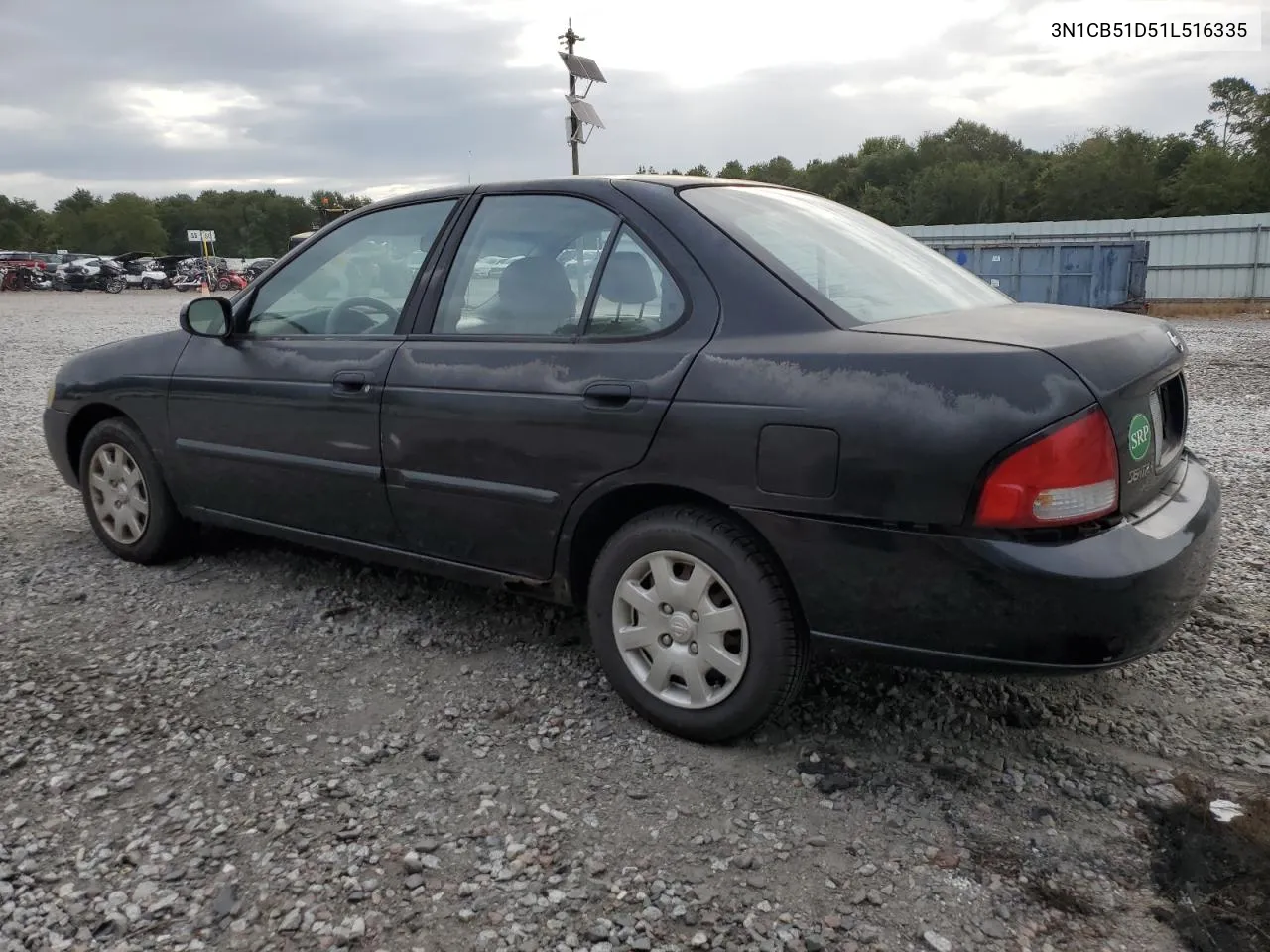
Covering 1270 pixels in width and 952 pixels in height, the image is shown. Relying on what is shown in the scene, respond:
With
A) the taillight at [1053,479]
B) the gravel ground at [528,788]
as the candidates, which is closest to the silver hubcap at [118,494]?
the gravel ground at [528,788]

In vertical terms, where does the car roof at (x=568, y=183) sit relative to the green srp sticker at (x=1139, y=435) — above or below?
above

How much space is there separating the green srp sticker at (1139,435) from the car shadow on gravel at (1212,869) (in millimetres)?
917

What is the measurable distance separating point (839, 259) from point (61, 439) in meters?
3.77

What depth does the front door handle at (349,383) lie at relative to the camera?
346cm

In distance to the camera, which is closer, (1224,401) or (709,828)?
(709,828)

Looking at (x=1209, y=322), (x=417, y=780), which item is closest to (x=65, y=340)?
(x=417, y=780)

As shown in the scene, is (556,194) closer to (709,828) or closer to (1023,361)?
(1023,361)

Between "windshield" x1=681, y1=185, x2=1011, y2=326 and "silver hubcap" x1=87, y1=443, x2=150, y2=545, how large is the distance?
289 cm

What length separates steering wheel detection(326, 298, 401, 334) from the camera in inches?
141

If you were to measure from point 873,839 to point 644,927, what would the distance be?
645 mm

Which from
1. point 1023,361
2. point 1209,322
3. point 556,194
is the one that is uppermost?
point 556,194

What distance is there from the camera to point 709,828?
251 centimetres

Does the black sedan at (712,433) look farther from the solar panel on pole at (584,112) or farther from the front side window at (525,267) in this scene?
the solar panel on pole at (584,112)

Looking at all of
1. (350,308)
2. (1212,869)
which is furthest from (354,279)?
(1212,869)
